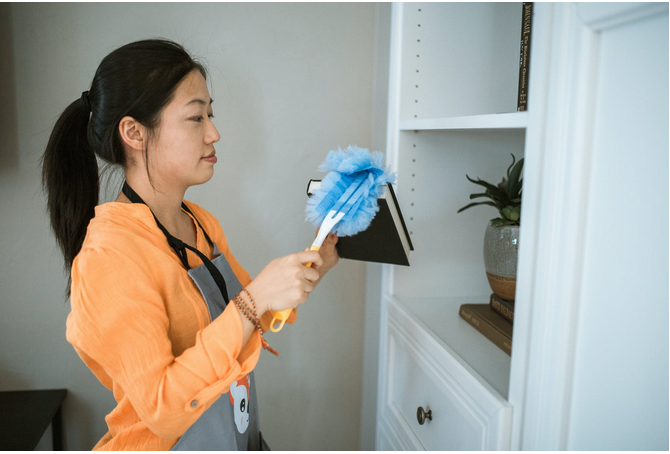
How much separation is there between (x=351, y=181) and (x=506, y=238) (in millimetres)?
408

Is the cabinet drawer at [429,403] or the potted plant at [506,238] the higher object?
the potted plant at [506,238]

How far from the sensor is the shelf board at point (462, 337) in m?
0.88

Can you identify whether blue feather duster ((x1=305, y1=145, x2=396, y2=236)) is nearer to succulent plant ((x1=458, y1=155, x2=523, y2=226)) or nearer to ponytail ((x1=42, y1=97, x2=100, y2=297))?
succulent plant ((x1=458, y1=155, x2=523, y2=226))

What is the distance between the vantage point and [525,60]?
874 mm

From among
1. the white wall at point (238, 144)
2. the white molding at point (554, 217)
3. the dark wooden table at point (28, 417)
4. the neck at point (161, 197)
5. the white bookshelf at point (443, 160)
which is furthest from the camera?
the white wall at point (238, 144)

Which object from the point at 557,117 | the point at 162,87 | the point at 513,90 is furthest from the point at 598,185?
the point at 162,87

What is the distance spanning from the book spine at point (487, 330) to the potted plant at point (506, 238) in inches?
3.0

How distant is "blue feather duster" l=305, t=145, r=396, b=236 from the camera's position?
0.82 meters

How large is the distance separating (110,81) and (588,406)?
0.93 metres

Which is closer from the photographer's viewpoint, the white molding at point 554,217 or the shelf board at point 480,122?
the white molding at point 554,217

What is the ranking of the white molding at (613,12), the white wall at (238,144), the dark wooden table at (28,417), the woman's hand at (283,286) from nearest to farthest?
the white molding at (613,12), the woman's hand at (283,286), the dark wooden table at (28,417), the white wall at (238,144)

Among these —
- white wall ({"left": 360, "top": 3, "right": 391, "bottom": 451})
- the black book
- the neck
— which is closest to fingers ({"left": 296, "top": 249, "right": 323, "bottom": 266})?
the black book

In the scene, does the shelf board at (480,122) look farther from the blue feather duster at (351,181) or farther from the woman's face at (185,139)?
the woman's face at (185,139)

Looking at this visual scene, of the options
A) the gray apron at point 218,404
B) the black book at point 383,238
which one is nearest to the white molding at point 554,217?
the black book at point 383,238
